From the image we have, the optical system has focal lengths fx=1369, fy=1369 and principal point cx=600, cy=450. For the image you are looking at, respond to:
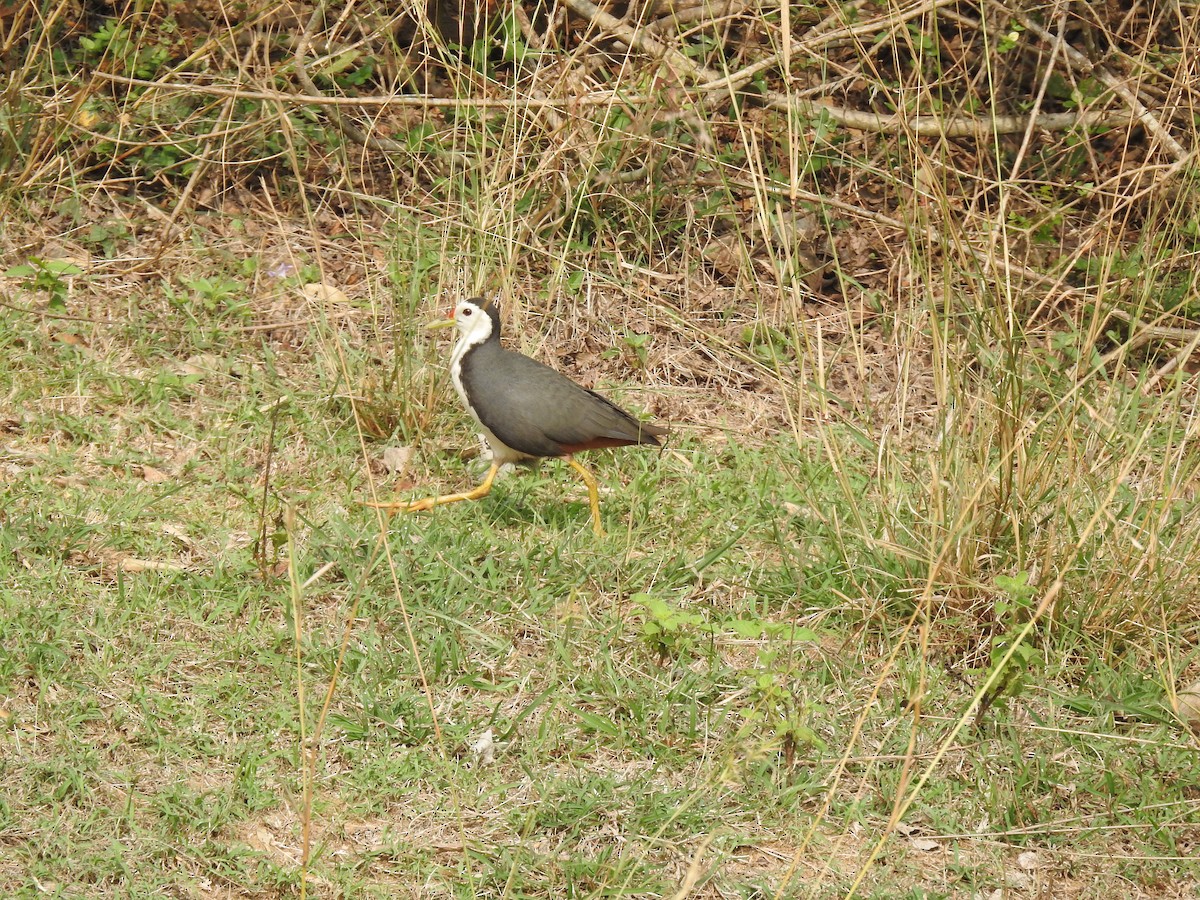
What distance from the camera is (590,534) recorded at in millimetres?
4637

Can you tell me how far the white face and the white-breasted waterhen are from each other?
34mm

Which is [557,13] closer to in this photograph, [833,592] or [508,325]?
[508,325]

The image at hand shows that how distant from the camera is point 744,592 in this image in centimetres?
432

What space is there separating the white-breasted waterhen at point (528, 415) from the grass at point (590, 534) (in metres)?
0.17

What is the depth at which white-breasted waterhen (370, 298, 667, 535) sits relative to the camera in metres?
4.71

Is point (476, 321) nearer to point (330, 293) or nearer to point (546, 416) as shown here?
point (546, 416)

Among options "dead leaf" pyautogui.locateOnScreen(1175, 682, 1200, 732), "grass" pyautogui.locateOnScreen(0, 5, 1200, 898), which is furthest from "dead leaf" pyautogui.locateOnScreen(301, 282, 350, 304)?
"dead leaf" pyautogui.locateOnScreen(1175, 682, 1200, 732)

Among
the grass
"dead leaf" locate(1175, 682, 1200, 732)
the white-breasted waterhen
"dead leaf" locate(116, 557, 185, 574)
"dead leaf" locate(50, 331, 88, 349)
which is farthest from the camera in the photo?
"dead leaf" locate(50, 331, 88, 349)

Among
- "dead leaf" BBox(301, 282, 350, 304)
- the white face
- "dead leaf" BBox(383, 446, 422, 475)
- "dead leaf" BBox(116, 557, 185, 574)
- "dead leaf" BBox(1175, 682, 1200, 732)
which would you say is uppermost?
the white face

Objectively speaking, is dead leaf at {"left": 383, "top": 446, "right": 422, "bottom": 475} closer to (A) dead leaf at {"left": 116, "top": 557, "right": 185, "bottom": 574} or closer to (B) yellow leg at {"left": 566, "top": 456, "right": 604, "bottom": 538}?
(B) yellow leg at {"left": 566, "top": 456, "right": 604, "bottom": 538}

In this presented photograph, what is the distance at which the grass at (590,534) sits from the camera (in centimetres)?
340

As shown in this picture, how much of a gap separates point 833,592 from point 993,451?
2.09 ft

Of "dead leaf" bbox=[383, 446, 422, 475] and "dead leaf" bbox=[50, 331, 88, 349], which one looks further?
"dead leaf" bbox=[50, 331, 88, 349]

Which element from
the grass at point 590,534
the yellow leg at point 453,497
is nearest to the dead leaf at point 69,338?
the grass at point 590,534
